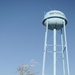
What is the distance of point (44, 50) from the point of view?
889 inches

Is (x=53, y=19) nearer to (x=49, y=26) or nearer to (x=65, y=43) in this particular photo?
(x=49, y=26)

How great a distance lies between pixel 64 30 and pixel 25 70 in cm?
679

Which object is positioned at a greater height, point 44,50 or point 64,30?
point 64,30

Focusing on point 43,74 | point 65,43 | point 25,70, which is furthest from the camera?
point 25,70

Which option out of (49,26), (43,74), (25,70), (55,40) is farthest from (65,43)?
(25,70)

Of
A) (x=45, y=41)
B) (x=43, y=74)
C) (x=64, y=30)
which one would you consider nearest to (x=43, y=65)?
(x=43, y=74)

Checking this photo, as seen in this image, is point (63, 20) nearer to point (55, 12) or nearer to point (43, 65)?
point (55, 12)

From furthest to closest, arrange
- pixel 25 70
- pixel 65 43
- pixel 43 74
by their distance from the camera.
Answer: pixel 25 70, pixel 65 43, pixel 43 74

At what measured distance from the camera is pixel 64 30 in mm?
22922

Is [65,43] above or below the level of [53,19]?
below

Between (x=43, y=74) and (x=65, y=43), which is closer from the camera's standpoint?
(x=43, y=74)

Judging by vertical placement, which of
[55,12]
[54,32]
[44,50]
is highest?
[55,12]

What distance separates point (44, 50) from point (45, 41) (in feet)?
3.39

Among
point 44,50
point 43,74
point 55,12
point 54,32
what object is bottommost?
point 43,74
